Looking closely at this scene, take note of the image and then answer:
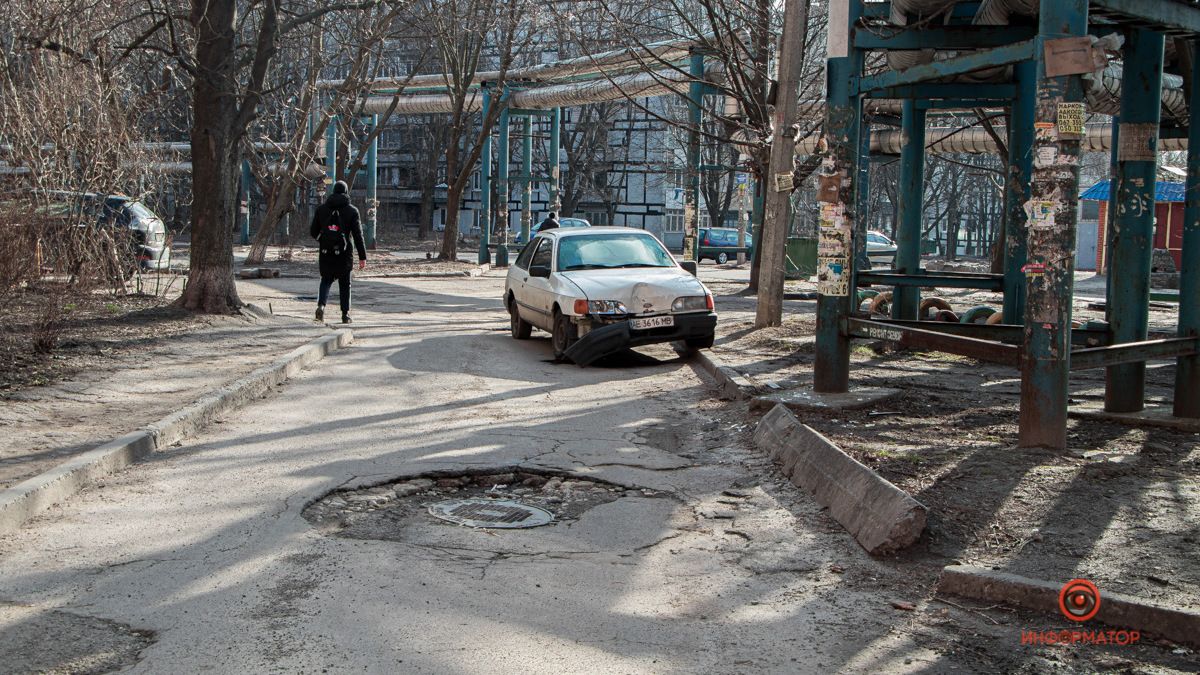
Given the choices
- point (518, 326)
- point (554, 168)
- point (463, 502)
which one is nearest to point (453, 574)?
point (463, 502)

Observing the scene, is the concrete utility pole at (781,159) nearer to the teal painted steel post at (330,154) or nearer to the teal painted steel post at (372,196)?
the teal painted steel post at (330,154)

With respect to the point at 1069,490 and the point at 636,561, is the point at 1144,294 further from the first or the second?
the point at 636,561

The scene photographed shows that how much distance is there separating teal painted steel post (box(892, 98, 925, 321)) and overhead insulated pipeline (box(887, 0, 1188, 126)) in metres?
0.99

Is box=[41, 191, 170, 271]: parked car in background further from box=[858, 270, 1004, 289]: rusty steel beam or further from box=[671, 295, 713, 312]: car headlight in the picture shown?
box=[858, 270, 1004, 289]: rusty steel beam

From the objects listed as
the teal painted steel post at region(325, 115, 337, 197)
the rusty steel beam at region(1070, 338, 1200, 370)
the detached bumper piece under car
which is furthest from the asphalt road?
the teal painted steel post at region(325, 115, 337, 197)

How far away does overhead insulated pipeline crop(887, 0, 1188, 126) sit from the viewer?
794cm

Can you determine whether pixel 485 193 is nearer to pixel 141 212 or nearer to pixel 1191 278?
pixel 141 212

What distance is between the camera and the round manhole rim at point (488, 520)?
5875mm

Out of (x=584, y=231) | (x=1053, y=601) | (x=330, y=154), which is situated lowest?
(x=1053, y=601)

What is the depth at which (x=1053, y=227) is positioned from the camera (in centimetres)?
670

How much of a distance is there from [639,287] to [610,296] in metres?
0.35

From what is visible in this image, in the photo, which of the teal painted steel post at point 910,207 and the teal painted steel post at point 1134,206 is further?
the teal painted steel post at point 910,207

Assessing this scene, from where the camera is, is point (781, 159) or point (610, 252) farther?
point (610, 252)

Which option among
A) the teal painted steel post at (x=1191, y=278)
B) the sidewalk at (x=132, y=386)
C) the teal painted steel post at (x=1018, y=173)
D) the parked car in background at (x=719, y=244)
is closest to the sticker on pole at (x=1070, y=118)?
the teal painted steel post at (x=1191, y=278)
